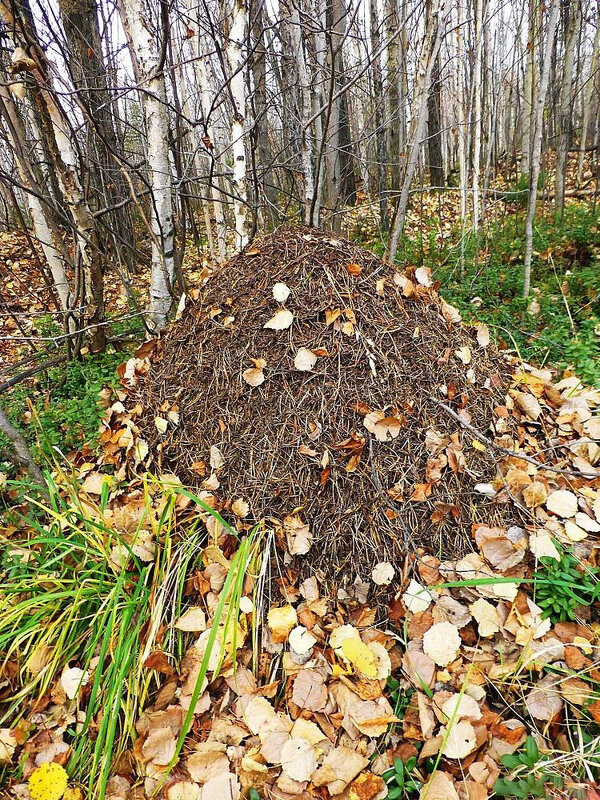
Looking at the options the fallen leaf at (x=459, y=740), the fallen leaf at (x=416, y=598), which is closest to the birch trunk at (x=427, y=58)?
the fallen leaf at (x=416, y=598)

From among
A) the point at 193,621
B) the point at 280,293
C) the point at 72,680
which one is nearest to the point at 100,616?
the point at 72,680

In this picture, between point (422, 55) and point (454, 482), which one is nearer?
point (454, 482)

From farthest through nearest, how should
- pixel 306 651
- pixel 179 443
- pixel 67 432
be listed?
pixel 67 432 → pixel 179 443 → pixel 306 651

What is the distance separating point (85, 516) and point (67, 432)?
1.01 meters

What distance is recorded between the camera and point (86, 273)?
3332mm

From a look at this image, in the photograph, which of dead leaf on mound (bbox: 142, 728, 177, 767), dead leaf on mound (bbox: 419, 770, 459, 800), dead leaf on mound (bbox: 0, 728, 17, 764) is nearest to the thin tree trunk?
dead leaf on mound (bbox: 0, 728, 17, 764)

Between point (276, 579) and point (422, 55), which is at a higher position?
point (422, 55)

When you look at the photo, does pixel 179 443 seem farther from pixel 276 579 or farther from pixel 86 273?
pixel 86 273

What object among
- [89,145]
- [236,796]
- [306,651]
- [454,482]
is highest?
[89,145]

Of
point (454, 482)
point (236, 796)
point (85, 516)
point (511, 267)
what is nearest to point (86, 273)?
point (85, 516)

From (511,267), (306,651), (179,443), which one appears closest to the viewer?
(306,651)

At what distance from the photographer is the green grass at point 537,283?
314 centimetres

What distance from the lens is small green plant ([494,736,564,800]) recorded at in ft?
3.98

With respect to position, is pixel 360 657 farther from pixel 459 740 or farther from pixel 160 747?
pixel 160 747
